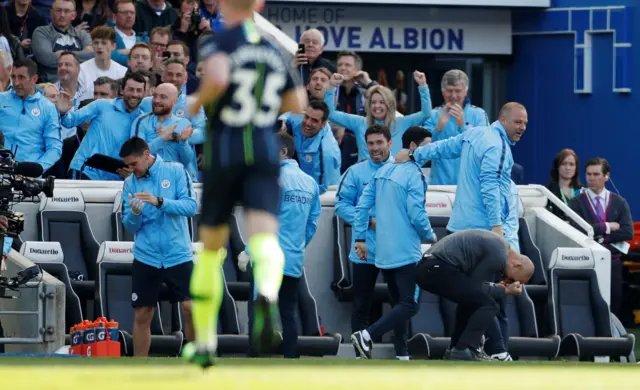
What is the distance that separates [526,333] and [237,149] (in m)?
7.76

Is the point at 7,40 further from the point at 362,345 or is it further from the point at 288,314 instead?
the point at 362,345

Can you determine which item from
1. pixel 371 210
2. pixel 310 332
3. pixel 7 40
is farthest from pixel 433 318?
pixel 7 40

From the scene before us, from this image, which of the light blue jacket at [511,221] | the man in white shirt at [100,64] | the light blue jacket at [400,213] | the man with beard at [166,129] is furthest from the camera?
the man in white shirt at [100,64]

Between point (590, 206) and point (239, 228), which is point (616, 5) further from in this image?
point (239, 228)

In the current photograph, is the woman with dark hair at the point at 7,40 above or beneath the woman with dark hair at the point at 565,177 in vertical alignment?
above

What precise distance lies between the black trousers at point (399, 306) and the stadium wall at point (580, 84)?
11.7 metres

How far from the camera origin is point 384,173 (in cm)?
1382

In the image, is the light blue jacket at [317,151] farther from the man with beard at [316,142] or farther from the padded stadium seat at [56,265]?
the padded stadium seat at [56,265]

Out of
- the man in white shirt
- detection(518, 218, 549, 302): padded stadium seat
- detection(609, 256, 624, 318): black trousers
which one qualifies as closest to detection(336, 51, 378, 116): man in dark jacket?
detection(518, 218, 549, 302): padded stadium seat

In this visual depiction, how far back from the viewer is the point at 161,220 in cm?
1335

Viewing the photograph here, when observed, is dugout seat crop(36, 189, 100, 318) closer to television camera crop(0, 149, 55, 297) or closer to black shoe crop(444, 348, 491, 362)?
television camera crop(0, 149, 55, 297)

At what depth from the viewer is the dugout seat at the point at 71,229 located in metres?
15.1

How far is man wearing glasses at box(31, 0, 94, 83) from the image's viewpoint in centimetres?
1719

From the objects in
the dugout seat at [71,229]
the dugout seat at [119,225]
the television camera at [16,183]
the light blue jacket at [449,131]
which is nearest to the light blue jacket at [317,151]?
the light blue jacket at [449,131]
